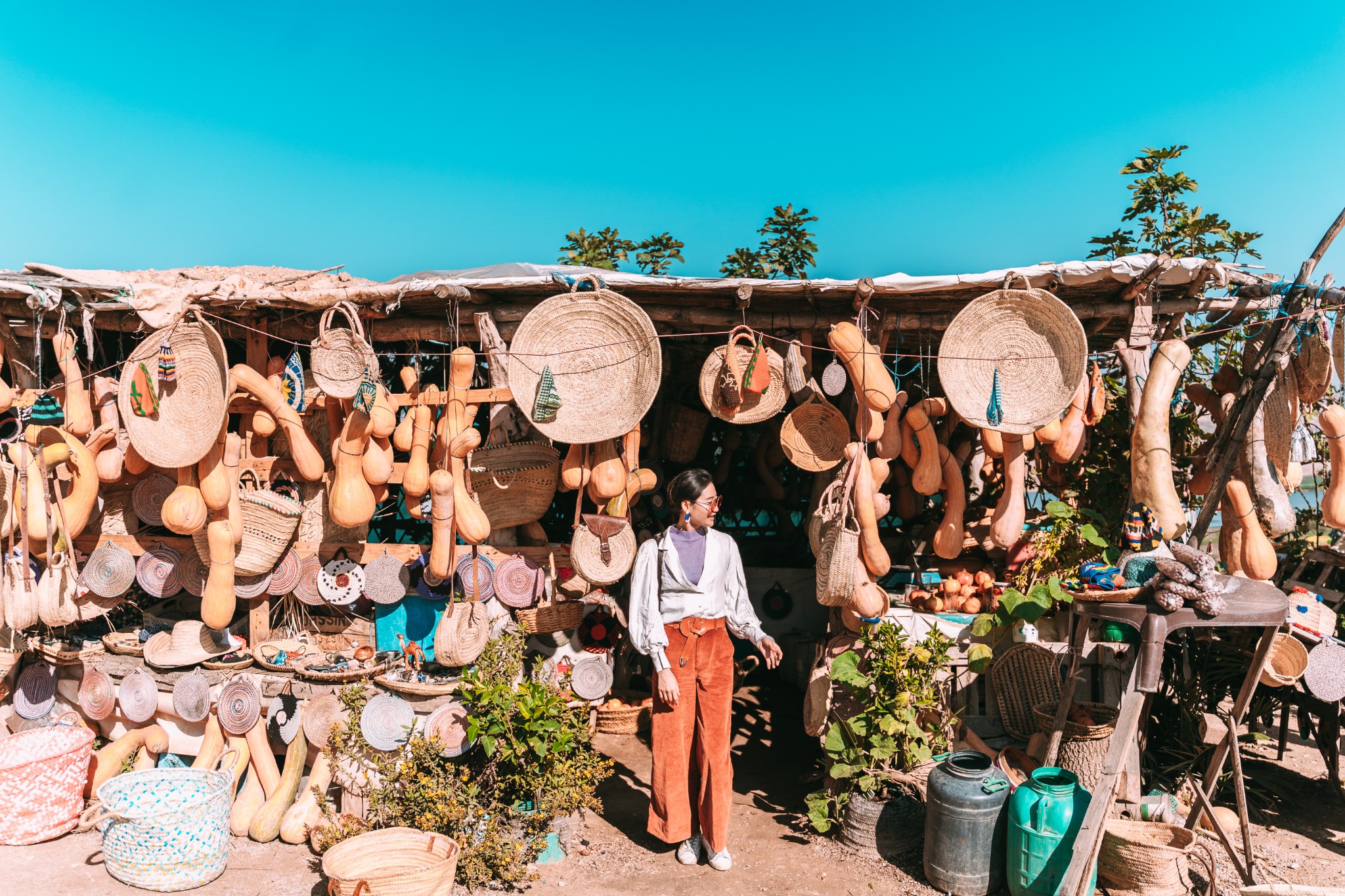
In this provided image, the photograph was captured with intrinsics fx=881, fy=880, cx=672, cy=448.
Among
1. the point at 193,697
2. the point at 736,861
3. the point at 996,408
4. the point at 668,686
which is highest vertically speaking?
the point at 996,408

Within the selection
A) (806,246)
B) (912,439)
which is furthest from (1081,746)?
(806,246)

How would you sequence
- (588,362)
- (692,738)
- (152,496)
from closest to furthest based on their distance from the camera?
(692,738) < (588,362) < (152,496)

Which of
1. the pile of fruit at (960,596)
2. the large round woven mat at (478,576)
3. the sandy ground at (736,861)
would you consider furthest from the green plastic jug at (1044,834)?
the large round woven mat at (478,576)

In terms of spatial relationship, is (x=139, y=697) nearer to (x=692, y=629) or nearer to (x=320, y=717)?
(x=320, y=717)

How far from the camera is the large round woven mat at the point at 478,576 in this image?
4.77m

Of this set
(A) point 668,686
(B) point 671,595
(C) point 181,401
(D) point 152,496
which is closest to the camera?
(A) point 668,686

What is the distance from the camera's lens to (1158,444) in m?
4.25

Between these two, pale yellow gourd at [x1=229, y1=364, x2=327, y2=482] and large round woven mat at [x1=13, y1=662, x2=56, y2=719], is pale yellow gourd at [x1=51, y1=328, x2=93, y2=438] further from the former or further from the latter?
large round woven mat at [x1=13, y1=662, x2=56, y2=719]

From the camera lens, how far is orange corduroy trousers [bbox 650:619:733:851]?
3.99 m

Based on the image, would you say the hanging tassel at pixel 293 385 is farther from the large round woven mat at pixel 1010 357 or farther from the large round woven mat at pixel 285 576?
the large round woven mat at pixel 1010 357

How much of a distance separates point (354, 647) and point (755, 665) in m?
3.43

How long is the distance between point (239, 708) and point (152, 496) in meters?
1.43

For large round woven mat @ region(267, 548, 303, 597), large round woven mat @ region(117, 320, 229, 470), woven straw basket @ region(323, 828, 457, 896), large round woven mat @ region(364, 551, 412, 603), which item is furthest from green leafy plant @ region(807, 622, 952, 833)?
large round woven mat @ region(117, 320, 229, 470)

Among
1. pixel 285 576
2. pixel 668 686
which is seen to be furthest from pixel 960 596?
pixel 285 576
